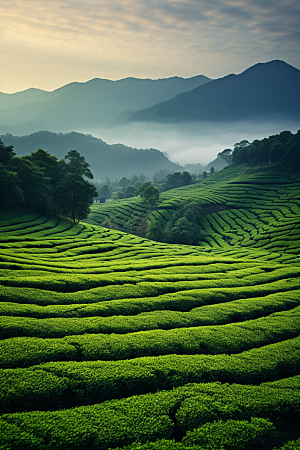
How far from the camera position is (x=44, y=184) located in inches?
2122

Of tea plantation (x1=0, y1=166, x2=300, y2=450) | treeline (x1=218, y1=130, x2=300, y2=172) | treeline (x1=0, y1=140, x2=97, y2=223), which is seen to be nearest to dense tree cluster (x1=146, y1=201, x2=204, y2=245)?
treeline (x1=0, y1=140, x2=97, y2=223)

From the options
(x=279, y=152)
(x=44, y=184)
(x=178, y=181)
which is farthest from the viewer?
(x=178, y=181)

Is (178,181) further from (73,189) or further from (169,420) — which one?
(169,420)

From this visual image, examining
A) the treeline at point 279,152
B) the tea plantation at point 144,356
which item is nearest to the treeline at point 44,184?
the tea plantation at point 144,356

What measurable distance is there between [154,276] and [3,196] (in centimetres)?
3440

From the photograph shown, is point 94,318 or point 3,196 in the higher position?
point 3,196

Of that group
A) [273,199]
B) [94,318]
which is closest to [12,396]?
[94,318]

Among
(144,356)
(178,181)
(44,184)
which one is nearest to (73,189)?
(44,184)

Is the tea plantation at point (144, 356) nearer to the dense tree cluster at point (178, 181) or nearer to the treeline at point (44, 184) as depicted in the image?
the treeline at point (44, 184)

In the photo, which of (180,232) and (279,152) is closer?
(180,232)

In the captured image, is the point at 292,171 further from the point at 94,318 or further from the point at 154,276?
the point at 94,318

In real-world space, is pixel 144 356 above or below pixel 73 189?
below

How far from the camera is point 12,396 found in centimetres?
1102

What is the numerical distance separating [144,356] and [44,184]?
4716 cm
